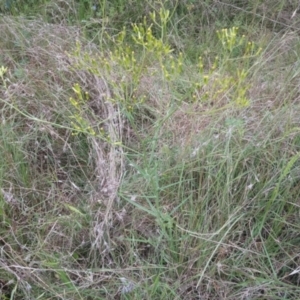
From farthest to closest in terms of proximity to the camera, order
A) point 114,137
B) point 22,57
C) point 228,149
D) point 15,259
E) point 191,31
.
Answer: point 191,31
point 22,57
point 114,137
point 228,149
point 15,259

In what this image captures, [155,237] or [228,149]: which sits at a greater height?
[228,149]

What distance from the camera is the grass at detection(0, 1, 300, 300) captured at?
5.67 ft

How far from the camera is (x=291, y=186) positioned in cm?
186

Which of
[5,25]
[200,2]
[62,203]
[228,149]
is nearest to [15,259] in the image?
[62,203]

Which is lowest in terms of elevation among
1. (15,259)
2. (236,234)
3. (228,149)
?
(15,259)

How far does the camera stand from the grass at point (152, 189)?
5.67 ft

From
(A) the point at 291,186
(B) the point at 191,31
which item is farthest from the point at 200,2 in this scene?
(A) the point at 291,186

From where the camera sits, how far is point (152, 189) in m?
1.87

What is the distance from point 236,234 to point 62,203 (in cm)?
59

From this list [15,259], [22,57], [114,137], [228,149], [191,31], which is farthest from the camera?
[191,31]

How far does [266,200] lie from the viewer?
1.85 meters

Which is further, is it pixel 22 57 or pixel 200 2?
pixel 200 2

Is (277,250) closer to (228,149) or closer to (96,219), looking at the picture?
(228,149)

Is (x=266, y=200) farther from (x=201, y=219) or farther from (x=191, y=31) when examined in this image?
(x=191, y=31)
